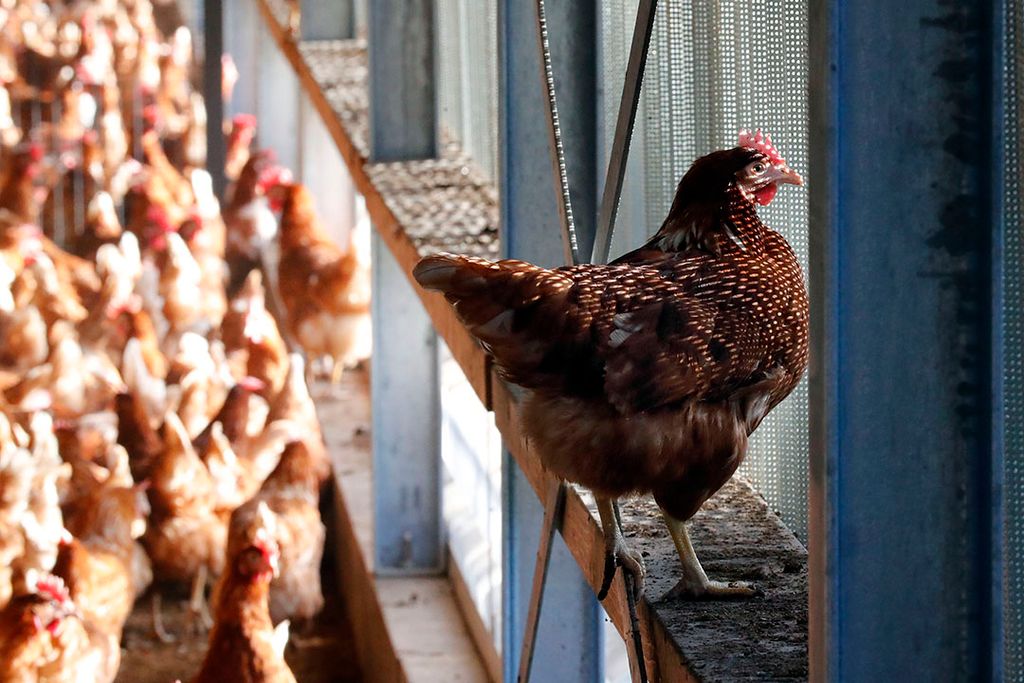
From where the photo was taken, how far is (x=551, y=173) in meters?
3.18

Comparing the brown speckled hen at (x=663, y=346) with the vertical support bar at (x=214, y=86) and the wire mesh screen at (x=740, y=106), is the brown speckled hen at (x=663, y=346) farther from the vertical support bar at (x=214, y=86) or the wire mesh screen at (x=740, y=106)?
the vertical support bar at (x=214, y=86)

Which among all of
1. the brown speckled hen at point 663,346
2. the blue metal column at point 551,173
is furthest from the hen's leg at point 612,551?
the blue metal column at point 551,173

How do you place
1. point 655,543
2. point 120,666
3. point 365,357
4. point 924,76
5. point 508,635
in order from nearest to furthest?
point 924,76 < point 655,543 < point 508,635 < point 120,666 < point 365,357

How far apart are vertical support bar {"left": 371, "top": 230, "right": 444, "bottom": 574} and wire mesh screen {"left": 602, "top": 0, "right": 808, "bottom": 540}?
289cm

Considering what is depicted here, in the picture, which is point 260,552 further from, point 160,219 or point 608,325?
point 160,219

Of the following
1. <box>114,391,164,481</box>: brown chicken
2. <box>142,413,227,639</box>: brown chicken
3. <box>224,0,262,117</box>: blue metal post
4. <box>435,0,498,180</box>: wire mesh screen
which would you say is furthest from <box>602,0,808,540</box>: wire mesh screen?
<box>224,0,262,117</box>: blue metal post

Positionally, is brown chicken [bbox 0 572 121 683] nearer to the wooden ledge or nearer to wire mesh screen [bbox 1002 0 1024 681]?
the wooden ledge

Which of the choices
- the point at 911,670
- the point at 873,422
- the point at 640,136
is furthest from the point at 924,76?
the point at 640,136

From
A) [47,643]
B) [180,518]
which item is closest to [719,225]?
[47,643]

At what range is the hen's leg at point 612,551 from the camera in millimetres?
2164

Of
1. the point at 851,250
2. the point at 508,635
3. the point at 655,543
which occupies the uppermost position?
the point at 851,250

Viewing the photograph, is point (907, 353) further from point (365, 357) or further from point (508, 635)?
point (365, 357)

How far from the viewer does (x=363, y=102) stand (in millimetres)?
6602

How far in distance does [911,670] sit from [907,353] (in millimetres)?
293
